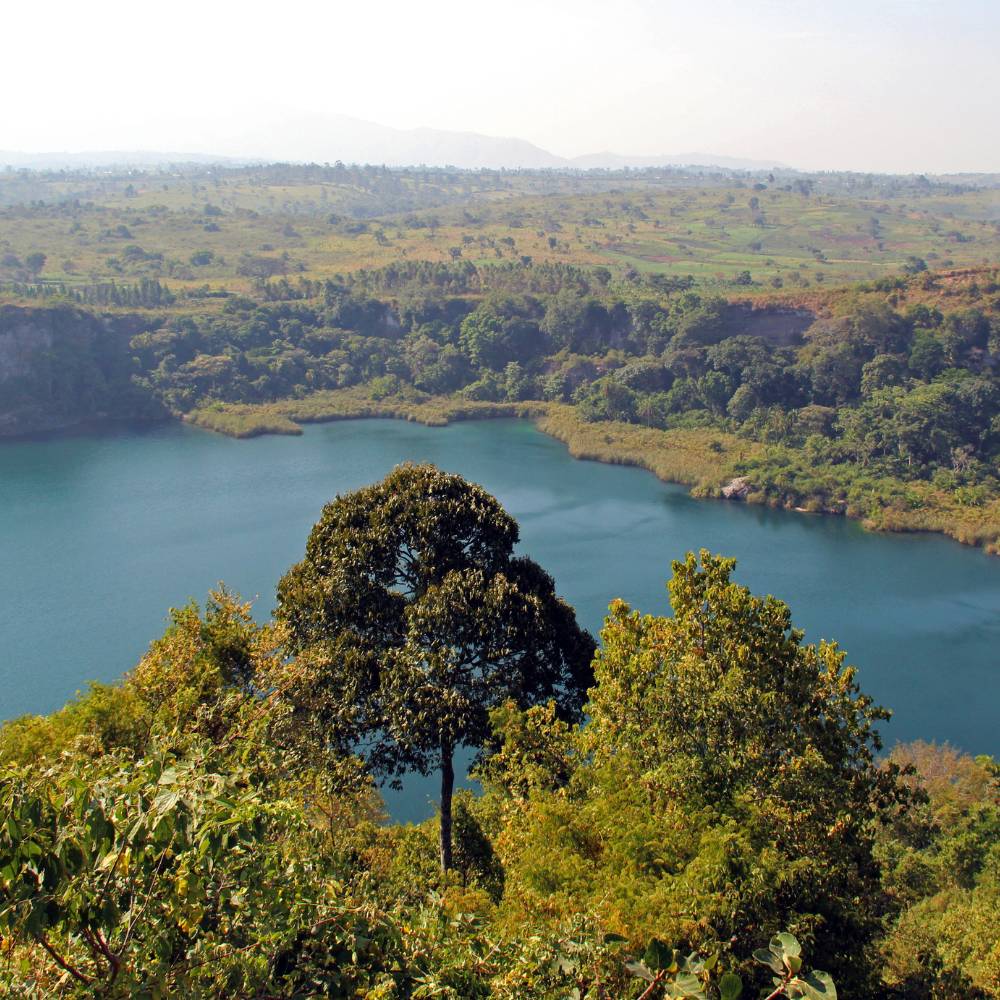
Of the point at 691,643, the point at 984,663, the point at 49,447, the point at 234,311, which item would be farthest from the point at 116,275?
the point at 691,643

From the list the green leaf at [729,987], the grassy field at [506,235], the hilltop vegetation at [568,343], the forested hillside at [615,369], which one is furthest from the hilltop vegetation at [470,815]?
the grassy field at [506,235]

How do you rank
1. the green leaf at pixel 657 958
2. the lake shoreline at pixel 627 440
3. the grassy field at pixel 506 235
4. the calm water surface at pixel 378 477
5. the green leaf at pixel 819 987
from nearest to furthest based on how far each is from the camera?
the green leaf at pixel 819 987
the green leaf at pixel 657 958
the calm water surface at pixel 378 477
the lake shoreline at pixel 627 440
the grassy field at pixel 506 235

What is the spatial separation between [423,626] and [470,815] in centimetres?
320

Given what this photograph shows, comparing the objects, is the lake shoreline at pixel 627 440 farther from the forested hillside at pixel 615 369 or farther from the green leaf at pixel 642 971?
the green leaf at pixel 642 971

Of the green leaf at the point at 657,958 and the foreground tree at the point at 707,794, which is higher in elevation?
the green leaf at the point at 657,958

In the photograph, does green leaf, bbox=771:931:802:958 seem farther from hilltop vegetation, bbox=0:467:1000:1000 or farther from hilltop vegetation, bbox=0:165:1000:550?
hilltop vegetation, bbox=0:165:1000:550

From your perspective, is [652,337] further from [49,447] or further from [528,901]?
[528,901]

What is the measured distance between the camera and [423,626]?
1260 centimetres

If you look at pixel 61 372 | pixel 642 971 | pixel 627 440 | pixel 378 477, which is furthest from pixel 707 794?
pixel 61 372

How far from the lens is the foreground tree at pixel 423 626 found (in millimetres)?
12297

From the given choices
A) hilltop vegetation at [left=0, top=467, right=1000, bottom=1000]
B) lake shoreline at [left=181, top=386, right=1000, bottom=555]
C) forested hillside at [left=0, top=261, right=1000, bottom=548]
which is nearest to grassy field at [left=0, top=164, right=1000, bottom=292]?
forested hillside at [left=0, top=261, right=1000, bottom=548]

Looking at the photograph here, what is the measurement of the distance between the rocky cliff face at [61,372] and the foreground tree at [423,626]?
139ft

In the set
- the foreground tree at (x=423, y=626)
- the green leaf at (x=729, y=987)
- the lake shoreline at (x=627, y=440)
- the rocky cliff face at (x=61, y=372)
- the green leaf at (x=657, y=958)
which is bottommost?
the lake shoreline at (x=627, y=440)

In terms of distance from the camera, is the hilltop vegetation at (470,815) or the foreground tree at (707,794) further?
the foreground tree at (707,794)
